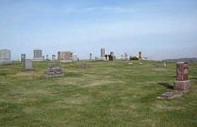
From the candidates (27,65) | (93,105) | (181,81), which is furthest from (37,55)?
(93,105)

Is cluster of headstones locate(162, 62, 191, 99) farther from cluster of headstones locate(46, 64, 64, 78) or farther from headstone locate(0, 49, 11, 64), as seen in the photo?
headstone locate(0, 49, 11, 64)

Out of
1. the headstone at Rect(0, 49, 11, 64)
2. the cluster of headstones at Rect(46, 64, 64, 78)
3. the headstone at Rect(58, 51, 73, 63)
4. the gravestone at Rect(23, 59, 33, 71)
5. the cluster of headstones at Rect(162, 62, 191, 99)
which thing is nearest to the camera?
the cluster of headstones at Rect(162, 62, 191, 99)

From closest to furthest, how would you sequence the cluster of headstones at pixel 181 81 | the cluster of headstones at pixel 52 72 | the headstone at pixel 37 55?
1. the cluster of headstones at pixel 181 81
2. the cluster of headstones at pixel 52 72
3. the headstone at pixel 37 55

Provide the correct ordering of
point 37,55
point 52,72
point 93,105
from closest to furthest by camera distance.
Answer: point 93,105 < point 52,72 < point 37,55

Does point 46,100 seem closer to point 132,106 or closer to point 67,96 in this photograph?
point 67,96

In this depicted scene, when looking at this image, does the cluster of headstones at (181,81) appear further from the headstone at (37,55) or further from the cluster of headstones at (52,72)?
the headstone at (37,55)

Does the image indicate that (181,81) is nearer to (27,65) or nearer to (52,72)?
(52,72)

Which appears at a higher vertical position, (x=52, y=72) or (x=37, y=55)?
(x=37, y=55)

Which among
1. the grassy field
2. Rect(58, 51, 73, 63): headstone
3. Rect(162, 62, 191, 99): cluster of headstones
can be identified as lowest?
the grassy field

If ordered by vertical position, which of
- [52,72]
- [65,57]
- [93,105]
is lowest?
[93,105]

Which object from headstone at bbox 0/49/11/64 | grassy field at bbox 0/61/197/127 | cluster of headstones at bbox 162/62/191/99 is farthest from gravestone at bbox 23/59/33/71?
cluster of headstones at bbox 162/62/191/99

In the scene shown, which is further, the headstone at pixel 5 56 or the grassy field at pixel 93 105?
the headstone at pixel 5 56

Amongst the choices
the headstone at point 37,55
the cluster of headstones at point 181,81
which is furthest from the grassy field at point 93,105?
the headstone at point 37,55

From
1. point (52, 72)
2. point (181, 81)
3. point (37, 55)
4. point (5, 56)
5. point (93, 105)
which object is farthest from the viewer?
point (37, 55)
